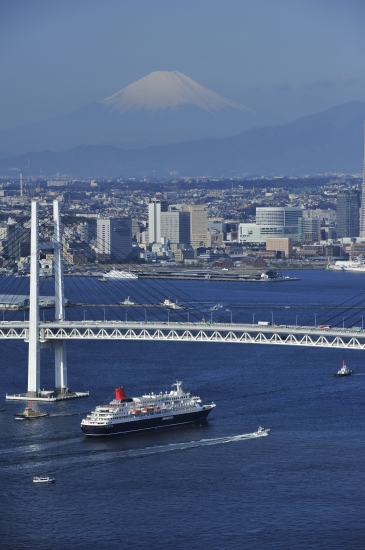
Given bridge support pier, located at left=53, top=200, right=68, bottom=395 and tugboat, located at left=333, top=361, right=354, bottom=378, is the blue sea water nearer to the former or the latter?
tugboat, located at left=333, top=361, right=354, bottom=378

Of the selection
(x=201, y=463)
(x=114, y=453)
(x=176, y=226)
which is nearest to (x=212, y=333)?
(x=114, y=453)

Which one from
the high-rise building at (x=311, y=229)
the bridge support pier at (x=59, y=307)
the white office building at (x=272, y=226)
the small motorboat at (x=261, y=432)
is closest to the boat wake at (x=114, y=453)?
the small motorboat at (x=261, y=432)

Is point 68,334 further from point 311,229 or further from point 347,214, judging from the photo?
point 347,214

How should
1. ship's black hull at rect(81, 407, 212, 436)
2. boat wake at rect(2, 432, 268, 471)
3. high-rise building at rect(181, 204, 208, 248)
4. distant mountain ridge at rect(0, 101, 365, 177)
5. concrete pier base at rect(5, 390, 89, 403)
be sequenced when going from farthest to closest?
distant mountain ridge at rect(0, 101, 365, 177)
high-rise building at rect(181, 204, 208, 248)
concrete pier base at rect(5, 390, 89, 403)
ship's black hull at rect(81, 407, 212, 436)
boat wake at rect(2, 432, 268, 471)

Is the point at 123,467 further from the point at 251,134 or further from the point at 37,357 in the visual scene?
the point at 251,134

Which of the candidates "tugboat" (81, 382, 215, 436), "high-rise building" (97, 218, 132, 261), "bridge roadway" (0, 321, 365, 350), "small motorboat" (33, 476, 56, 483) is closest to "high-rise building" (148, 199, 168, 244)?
"high-rise building" (97, 218, 132, 261)

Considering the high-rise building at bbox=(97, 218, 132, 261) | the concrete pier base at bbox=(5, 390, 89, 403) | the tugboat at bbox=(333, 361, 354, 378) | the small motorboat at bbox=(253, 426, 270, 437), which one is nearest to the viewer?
the small motorboat at bbox=(253, 426, 270, 437)
